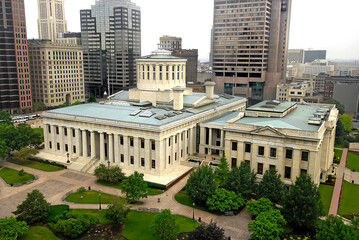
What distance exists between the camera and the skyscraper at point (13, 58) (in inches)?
5408

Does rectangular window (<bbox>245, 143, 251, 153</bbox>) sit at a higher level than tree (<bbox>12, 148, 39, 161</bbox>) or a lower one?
higher

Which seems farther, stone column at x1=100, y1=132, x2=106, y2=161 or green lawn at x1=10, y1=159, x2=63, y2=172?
green lawn at x1=10, y1=159, x2=63, y2=172

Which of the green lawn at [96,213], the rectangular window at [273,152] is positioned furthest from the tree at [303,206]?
the green lawn at [96,213]

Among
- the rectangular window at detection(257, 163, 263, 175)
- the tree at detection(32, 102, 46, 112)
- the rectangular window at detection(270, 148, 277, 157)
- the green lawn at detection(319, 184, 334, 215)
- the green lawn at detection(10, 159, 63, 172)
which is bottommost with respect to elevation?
the green lawn at detection(10, 159, 63, 172)

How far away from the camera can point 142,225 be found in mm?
50750

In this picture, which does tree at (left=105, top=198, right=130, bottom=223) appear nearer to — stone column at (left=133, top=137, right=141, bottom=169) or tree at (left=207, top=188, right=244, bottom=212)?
tree at (left=207, top=188, right=244, bottom=212)

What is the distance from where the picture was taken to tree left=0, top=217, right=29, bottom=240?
1687 inches

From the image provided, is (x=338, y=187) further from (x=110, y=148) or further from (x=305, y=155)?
(x=110, y=148)

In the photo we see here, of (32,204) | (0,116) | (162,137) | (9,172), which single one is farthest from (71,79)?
(32,204)

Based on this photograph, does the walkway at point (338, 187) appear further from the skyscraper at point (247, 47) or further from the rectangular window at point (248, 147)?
the skyscraper at point (247, 47)

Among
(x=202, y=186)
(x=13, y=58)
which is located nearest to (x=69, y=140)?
(x=202, y=186)

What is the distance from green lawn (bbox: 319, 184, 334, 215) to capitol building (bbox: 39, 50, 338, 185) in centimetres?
255

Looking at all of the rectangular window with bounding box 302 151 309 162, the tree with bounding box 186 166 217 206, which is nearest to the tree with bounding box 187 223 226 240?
the tree with bounding box 186 166 217 206

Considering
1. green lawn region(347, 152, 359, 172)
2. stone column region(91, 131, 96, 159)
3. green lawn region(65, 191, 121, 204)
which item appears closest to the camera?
green lawn region(65, 191, 121, 204)
